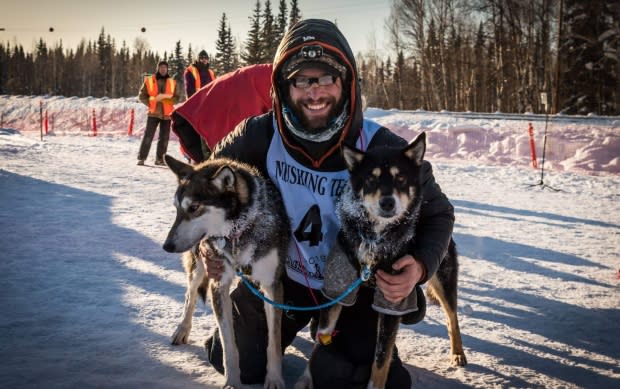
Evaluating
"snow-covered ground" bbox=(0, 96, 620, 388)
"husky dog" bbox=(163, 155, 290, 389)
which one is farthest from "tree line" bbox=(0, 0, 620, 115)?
"husky dog" bbox=(163, 155, 290, 389)

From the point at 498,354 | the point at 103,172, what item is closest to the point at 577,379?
the point at 498,354

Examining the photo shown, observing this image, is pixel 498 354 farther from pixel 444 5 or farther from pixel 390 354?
pixel 444 5

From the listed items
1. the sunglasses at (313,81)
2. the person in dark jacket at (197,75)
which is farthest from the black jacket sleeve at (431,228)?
the person in dark jacket at (197,75)

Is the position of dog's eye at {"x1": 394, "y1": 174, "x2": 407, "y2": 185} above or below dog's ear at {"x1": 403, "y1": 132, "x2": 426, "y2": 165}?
below

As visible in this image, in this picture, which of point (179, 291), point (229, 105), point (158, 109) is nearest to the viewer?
point (179, 291)

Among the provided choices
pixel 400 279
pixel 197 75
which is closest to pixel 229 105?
pixel 400 279

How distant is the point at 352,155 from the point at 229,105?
1904 mm

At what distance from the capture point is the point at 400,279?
1.91m

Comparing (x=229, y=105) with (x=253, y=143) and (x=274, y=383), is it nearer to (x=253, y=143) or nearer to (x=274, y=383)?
(x=253, y=143)

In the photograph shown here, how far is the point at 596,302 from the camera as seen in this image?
3160 mm

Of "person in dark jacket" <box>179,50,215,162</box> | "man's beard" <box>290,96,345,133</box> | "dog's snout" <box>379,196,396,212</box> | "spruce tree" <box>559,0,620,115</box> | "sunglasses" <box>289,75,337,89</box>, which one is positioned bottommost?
"dog's snout" <box>379,196,396,212</box>

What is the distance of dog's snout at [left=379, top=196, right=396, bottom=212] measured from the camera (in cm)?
191

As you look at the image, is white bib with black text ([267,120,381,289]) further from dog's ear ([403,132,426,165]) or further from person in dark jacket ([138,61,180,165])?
person in dark jacket ([138,61,180,165])

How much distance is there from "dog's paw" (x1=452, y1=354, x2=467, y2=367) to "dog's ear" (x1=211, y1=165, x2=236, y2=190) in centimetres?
174
